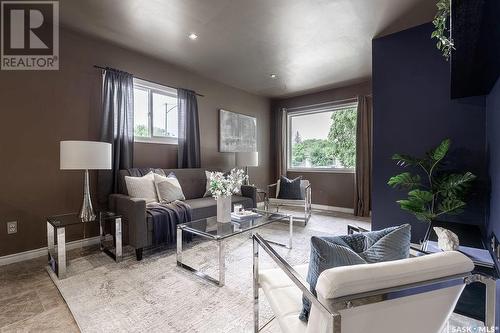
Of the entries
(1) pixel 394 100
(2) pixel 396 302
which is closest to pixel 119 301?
(2) pixel 396 302

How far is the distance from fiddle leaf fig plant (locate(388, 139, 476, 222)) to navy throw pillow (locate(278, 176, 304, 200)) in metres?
2.00

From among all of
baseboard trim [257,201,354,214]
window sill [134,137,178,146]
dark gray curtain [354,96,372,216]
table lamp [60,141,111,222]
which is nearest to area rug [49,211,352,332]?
table lamp [60,141,111,222]

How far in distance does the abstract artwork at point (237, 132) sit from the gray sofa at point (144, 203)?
117cm

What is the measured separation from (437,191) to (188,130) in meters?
3.46

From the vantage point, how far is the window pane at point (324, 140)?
508 cm

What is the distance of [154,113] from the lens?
12.5 feet

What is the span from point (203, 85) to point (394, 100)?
10.3 feet

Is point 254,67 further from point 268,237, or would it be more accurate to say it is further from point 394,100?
point 268,237

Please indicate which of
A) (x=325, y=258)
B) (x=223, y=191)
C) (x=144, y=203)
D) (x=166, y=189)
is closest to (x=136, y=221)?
(x=144, y=203)

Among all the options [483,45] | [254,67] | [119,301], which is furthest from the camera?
[254,67]

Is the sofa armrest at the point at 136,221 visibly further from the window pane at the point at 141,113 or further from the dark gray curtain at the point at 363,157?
the dark gray curtain at the point at 363,157

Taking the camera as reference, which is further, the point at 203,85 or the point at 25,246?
the point at 203,85

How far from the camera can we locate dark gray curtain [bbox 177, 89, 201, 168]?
157 inches

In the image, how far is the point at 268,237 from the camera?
3363 mm
